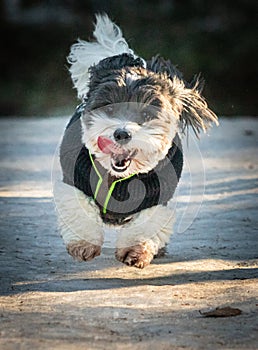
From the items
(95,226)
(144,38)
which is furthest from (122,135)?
(144,38)

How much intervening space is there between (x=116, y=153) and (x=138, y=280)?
0.73 m

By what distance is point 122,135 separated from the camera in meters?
5.25

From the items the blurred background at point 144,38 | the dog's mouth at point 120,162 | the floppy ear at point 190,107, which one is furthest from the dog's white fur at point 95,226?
the blurred background at point 144,38

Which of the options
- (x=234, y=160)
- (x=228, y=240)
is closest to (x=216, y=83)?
(x=234, y=160)

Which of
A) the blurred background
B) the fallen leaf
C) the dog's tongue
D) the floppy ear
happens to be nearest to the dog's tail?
the floppy ear

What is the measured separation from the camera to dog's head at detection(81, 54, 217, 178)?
5363 mm

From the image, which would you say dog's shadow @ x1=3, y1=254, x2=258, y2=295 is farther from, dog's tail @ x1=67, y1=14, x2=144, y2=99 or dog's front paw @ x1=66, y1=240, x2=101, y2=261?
dog's tail @ x1=67, y1=14, x2=144, y2=99

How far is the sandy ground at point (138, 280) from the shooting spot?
427 centimetres

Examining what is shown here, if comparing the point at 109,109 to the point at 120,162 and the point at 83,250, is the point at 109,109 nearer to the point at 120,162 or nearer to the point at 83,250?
the point at 120,162

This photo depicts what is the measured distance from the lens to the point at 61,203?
5.84 metres

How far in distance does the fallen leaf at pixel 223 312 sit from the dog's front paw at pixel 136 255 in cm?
94

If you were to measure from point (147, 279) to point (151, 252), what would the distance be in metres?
0.24

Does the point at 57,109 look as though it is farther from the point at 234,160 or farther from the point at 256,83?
the point at 234,160

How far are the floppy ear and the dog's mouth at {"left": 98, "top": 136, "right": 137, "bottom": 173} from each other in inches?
20.7
